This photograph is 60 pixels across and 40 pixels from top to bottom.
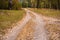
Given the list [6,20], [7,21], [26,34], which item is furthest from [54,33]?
[6,20]

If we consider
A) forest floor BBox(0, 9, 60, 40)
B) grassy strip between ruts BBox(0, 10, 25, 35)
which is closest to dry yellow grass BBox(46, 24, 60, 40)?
forest floor BBox(0, 9, 60, 40)

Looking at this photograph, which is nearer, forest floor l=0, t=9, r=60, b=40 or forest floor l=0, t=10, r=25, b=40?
forest floor l=0, t=9, r=60, b=40

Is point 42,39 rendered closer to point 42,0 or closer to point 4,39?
point 4,39

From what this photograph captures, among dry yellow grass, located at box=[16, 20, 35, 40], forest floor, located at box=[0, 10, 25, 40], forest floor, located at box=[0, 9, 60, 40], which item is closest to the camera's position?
dry yellow grass, located at box=[16, 20, 35, 40]

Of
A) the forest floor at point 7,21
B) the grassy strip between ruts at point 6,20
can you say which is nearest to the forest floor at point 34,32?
the forest floor at point 7,21

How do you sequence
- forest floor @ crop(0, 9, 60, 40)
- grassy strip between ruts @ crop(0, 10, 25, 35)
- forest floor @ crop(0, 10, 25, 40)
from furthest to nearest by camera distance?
grassy strip between ruts @ crop(0, 10, 25, 35) < forest floor @ crop(0, 10, 25, 40) < forest floor @ crop(0, 9, 60, 40)

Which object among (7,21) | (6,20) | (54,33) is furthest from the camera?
(6,20)

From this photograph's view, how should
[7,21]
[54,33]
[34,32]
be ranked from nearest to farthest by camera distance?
[54,33], [34,32], [7,21]

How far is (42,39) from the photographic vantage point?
10383 mm

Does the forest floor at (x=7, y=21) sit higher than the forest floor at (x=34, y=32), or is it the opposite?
the forest floor at (x=34, y=32)

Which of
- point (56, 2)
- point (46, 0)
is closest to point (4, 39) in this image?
point (56, 2)

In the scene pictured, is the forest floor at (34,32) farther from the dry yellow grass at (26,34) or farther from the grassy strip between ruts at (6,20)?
the grassy strip between ruts at (6,20)

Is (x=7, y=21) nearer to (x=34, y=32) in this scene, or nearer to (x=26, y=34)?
(x=34, y=32)

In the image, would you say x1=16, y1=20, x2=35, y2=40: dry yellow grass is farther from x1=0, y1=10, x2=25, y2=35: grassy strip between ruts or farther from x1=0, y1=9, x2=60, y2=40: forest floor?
x1=0, y1=10, x2=25, y2=35: grassy strip between ruts
